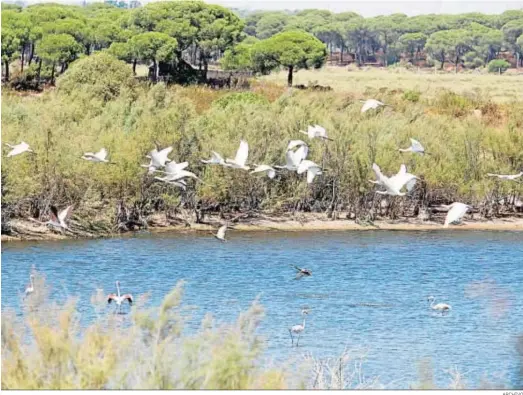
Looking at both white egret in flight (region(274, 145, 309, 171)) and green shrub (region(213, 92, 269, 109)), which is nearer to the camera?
white egret in flight (region(274, 145, 309, 171))

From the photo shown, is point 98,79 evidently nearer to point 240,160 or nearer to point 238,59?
point 238,59

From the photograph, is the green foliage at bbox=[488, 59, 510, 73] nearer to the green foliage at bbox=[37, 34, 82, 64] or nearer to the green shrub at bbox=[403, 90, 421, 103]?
the green shrub at bbox=[403, 90, 421, 103]

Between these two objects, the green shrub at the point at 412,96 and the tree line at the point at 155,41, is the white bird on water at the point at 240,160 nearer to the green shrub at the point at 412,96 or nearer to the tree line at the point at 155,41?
the green shrub at the point at 412,96

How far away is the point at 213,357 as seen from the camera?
1042 centimetres

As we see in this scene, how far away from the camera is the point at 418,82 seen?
7212cm

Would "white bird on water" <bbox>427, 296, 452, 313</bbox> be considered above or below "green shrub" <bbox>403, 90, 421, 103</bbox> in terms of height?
below

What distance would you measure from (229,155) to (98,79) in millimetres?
10102

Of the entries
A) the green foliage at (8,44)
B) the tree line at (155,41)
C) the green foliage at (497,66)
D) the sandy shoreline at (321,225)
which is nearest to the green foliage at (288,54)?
the tree line at (155,41)

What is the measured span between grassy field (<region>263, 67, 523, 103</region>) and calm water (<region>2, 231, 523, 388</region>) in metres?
23.1

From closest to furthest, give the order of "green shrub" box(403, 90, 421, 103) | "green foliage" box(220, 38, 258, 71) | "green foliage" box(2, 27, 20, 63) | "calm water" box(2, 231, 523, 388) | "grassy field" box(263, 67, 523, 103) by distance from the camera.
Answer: "calm water" box(2, 231, 523, 388), "green shrub" box(403, 90, 421, 103), "green foliage" box(2, 27, 20, 63), "grassy field" box(263, 67, 523, 103), "green foliage" box(220, 38, 258, 71)

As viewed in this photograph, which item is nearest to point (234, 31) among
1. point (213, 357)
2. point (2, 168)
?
point (2, 168)

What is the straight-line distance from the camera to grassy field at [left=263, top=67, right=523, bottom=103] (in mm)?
63062

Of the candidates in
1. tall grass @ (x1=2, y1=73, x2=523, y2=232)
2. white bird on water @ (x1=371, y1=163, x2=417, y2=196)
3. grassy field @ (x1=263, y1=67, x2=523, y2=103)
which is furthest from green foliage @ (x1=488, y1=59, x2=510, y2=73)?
white bird on water @ (x1=371, y1=163, x2=417, y2=196)

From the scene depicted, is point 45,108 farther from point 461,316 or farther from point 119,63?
point 461,316
